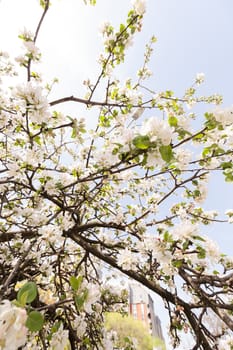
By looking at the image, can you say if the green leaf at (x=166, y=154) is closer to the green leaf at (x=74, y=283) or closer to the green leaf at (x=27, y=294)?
the green leaf at (x=74, y=283)

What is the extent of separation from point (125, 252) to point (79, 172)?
97 centimetres

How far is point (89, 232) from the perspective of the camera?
10.3ft

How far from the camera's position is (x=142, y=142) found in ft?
3.92

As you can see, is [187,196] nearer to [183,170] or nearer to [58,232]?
[183,170]

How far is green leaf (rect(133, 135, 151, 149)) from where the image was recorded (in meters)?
1.20

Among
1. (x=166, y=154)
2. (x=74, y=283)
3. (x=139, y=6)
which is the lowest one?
(x=74, y=283)

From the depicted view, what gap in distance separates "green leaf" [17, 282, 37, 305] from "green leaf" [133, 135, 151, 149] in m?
0.72

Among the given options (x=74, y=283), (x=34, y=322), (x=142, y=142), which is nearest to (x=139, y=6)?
(x=142, y=142)

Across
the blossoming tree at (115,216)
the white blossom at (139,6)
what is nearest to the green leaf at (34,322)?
the blossoming tree at (115,216)

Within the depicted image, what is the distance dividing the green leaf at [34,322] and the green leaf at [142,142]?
2.55 ft

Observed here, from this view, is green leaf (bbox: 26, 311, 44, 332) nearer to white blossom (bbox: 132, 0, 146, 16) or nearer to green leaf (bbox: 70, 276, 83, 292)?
green leaf (bbox: 70, 276, 83, 292)

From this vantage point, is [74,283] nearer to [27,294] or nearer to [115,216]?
[27,294]

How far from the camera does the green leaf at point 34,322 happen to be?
31.3 inches

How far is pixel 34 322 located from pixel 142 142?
32.0 inches
